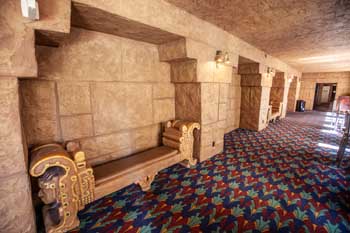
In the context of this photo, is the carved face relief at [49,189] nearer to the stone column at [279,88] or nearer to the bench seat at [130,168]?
the bench seat at [130,168]

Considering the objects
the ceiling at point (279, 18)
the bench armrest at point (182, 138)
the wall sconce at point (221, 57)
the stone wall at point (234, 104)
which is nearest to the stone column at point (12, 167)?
the bench armrest at point (182, 138)

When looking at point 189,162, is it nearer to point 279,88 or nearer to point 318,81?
A: point 279,88

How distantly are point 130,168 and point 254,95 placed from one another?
482cm

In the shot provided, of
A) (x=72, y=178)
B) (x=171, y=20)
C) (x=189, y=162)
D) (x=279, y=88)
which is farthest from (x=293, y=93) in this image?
(x=72, y=178)

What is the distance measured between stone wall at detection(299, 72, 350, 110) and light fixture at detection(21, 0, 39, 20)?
1398 cm

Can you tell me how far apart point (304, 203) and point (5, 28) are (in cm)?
351

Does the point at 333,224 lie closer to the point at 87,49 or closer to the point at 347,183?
the point at 347,183

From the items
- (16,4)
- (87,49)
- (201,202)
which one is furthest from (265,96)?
(16,4)

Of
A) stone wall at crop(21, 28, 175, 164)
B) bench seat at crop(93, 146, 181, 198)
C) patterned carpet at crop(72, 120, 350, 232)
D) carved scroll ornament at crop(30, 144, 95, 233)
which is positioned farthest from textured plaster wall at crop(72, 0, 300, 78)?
patterned carpet at crop(72, 120, 350, 232)

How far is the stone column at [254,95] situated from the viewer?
4954 mm

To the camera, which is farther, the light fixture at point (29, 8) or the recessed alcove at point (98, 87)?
the recessed alcove at point (98, 87)

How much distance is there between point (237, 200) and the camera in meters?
2.04

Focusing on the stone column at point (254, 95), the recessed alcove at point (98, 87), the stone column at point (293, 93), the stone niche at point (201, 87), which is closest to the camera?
the recessed alcove at point (98, 87)

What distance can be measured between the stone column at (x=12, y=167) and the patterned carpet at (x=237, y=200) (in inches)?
24.2
